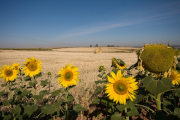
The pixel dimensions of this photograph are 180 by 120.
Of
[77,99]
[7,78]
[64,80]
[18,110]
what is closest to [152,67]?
[64,80]

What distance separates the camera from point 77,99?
381cm

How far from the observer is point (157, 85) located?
1.17 m

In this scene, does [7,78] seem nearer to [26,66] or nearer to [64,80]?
[26,66]

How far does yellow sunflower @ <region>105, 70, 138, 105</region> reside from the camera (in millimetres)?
1601

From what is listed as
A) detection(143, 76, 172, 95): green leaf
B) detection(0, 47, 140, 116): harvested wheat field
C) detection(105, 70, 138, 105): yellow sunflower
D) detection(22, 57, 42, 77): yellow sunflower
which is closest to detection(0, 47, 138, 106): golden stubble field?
detection(0, 47, 140, 116): harvested wheat field

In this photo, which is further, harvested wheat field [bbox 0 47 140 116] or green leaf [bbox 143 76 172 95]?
harvested wheat field [bbox 0 47 140 116]

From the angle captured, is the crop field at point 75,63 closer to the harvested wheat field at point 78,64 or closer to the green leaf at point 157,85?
the harvested wheat field at point 78,64

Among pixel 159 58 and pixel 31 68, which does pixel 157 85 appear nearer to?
pixel 159 58

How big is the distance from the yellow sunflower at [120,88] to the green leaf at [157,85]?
363 millimetres

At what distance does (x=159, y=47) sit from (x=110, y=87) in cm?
87

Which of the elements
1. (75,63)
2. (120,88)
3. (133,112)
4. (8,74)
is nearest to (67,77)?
Result: (120,88)

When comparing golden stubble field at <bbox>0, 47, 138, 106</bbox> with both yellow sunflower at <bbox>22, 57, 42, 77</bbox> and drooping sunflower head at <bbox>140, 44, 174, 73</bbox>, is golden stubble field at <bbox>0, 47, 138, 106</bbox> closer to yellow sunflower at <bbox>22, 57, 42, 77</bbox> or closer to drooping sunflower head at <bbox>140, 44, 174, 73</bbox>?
yellow sunflower at <bbox>22, 57, 42, 77</bbox>

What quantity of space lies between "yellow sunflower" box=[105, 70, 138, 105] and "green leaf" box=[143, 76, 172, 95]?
0.36 metres

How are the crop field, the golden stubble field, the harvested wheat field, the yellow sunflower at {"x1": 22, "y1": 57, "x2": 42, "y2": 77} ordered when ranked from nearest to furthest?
the yellow sunflower at {"x1": 22, "y1": 57, "x2": 42, "y2": 77} < the harvested wheat field < the golden stubble field < the crop field
